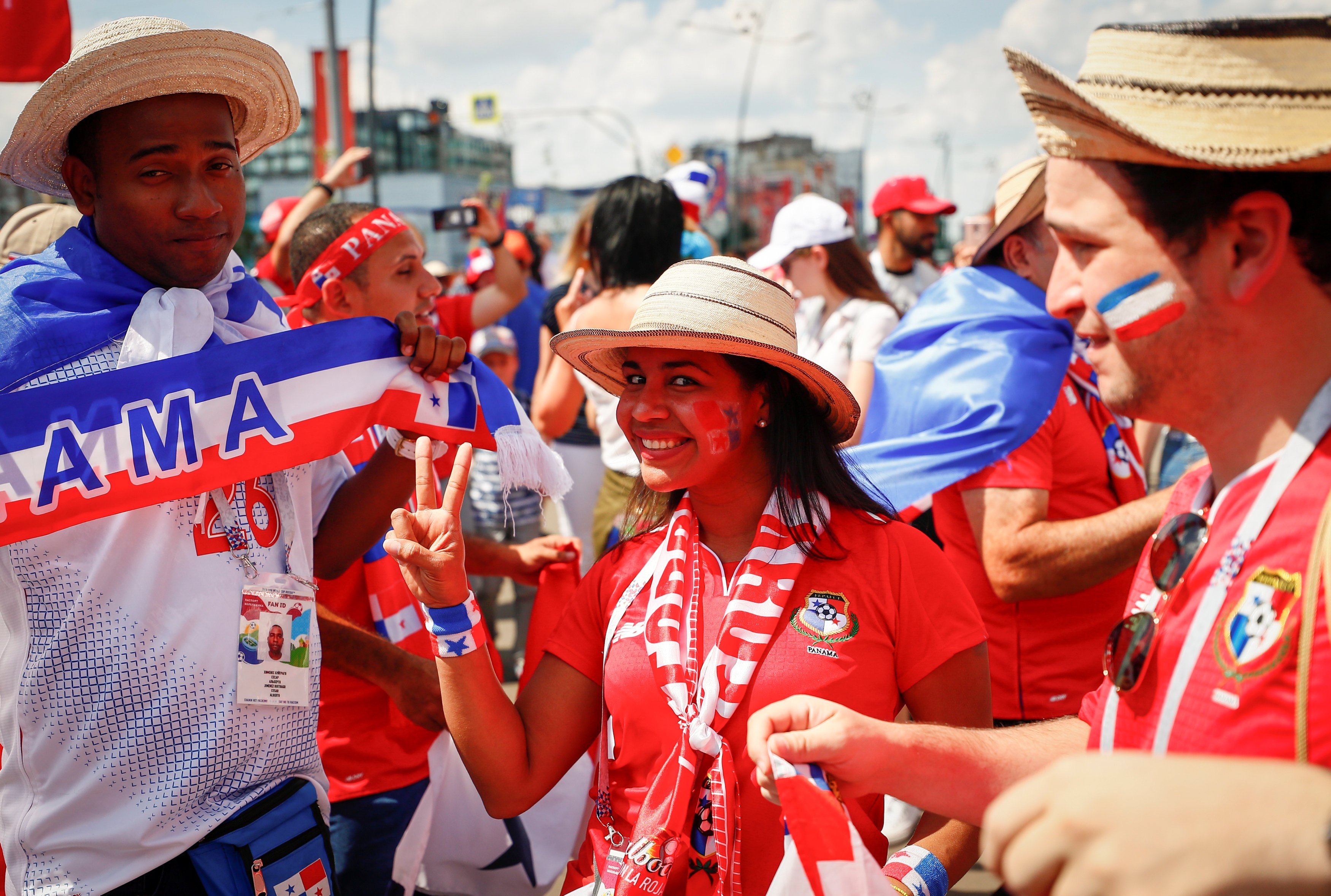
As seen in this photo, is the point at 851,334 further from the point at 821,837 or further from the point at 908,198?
the point at 821,837

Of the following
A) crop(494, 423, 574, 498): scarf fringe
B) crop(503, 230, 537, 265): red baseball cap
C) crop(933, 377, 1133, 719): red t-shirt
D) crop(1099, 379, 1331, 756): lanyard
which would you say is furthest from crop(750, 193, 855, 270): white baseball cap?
crop(1099, 379, 1331, 756): lanyard

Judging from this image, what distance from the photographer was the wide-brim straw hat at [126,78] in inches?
73.0

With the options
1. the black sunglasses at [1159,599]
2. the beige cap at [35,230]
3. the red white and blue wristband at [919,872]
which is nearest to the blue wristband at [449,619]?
the red white and blue wristband at [919,872]

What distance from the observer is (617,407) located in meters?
2.14

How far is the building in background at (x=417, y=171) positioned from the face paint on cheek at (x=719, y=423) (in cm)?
3019

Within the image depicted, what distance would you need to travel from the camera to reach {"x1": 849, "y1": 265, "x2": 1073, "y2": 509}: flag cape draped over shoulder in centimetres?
267

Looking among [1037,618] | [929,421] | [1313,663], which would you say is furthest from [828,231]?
[1313,663]

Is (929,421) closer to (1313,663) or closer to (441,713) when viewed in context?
(441,713)

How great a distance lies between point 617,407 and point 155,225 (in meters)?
1.00

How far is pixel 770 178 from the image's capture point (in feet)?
136

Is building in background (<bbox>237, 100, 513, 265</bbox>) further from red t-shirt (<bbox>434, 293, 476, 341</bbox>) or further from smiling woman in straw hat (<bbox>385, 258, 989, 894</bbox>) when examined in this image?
smiling woman in straw hat (<bbox>385, 258, 989, 894</bbox>)

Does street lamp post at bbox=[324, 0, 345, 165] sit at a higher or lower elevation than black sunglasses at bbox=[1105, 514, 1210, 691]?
higher

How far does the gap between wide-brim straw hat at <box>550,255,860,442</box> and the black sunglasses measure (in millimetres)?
870

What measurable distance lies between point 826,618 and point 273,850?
46.4 inches
